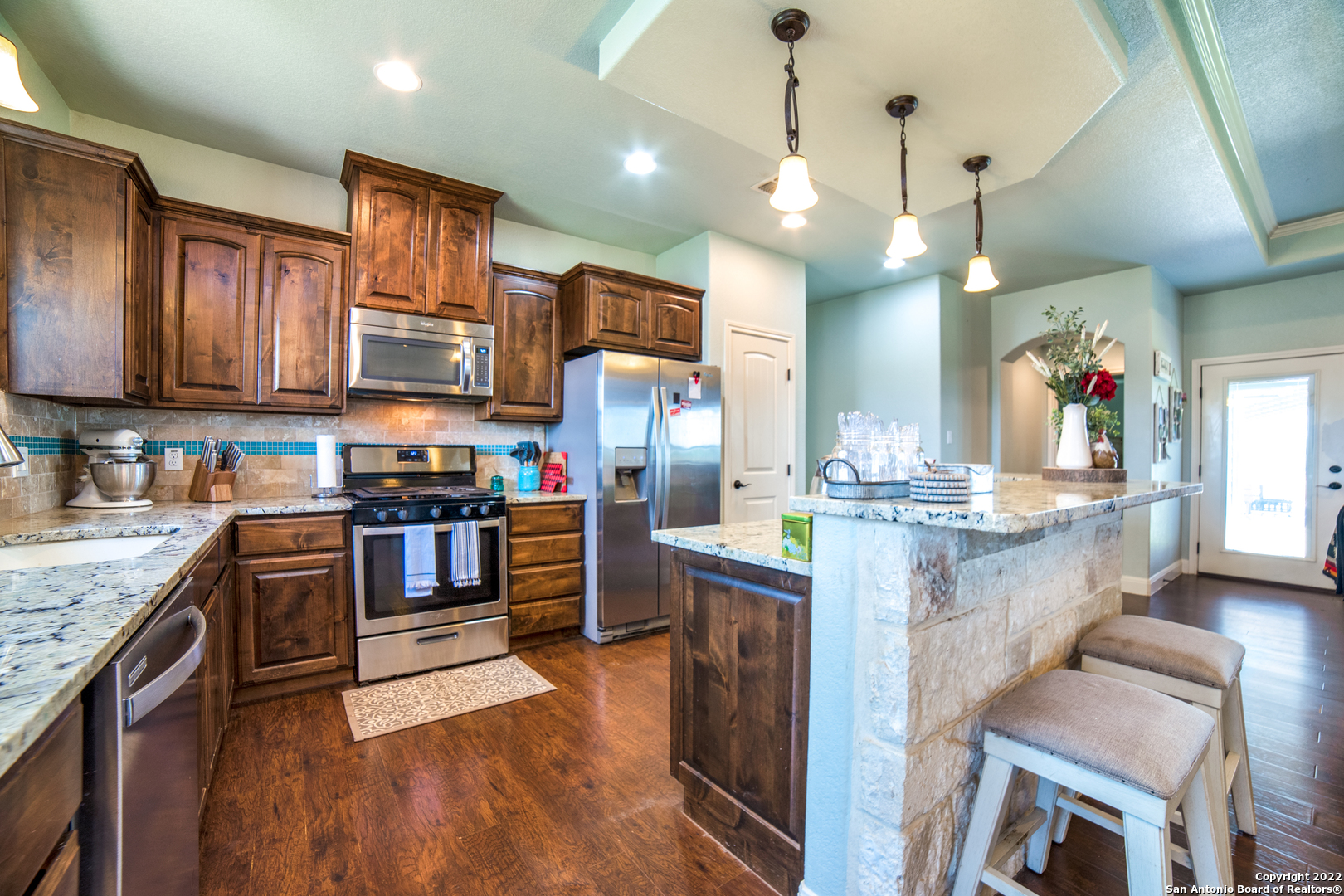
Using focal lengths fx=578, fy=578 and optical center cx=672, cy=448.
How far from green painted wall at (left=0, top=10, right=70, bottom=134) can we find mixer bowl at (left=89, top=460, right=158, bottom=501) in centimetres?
131

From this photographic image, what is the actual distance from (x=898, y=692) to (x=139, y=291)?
128 inches

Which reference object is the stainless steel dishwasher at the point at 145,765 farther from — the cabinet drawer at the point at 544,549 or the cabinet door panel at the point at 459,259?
the cabinet door panel at the point at 459,259

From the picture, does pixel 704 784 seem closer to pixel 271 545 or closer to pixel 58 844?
pixel 58 844

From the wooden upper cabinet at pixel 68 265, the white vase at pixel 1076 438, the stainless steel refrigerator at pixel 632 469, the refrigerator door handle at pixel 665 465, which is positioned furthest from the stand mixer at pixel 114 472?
the white vase at pixel 1076 438

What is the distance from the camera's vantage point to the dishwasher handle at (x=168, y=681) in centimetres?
88

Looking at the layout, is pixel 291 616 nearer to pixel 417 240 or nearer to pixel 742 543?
pixel 417 240

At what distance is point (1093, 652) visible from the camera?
177 centimetres

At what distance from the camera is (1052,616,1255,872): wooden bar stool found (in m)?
1.57

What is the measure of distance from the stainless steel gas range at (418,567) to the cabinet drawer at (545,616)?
9cm

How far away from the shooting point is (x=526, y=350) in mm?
3650

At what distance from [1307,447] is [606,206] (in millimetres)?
6064

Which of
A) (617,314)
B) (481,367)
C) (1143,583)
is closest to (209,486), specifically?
(481,367)

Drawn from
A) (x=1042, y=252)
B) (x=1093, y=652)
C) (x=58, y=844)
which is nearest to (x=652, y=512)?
(x=1093, y=652)

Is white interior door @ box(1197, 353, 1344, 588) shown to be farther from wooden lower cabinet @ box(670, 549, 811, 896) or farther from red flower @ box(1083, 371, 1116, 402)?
wooden lower cabinet @ box(670, 549, 811, 896)
